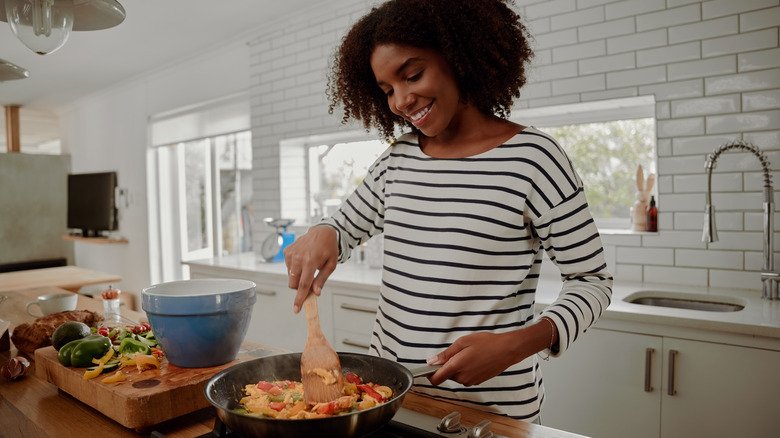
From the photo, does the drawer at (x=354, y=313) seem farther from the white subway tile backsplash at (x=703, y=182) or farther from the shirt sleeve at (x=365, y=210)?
the white subway tile backsplash at (x=703, y=182)

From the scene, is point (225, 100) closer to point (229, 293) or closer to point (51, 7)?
point (51, 7)

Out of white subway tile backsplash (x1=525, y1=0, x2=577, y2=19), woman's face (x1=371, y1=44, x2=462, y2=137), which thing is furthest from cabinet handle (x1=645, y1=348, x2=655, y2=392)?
A: white subway tile backsplash (x1=525, y1=0, x2=577, y2=19)

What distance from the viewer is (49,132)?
750 cm

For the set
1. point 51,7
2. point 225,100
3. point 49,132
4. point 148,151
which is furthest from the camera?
point 49,132

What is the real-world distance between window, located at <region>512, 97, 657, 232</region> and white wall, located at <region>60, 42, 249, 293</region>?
96.6 inches

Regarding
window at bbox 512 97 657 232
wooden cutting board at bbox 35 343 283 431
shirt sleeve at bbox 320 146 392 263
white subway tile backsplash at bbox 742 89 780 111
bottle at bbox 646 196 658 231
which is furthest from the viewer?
window at bbox 512 97 657 232

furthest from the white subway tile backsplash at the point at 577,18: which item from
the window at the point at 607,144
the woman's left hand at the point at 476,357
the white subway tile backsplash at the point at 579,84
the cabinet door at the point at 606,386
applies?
the woman's left hand at the point at 476,357

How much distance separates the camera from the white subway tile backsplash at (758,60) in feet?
6.58

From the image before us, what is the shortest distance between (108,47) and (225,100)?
103cm

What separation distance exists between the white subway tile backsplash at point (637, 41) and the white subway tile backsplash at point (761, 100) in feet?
1.24

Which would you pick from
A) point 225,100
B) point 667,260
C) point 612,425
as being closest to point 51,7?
point 612,425

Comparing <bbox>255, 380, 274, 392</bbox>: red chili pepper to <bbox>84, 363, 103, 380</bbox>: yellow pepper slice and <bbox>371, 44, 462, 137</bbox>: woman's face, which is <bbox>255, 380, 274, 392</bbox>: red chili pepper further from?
<bbox>371, 44, 462, 137</bbox>: woman's face

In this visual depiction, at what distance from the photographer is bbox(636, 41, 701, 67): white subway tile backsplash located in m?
2.17

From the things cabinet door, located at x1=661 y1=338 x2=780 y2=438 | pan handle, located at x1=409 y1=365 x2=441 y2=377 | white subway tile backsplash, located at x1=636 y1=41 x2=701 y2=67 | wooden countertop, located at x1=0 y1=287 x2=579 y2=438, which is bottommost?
cabinet door, located at x1=661 y1=338 x2=780 y2=438
